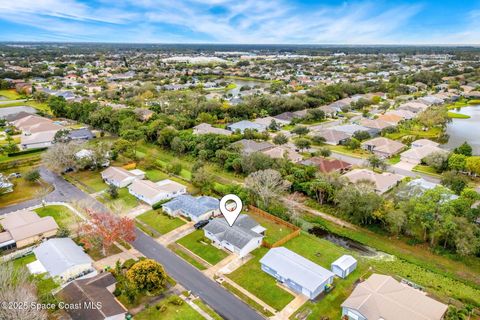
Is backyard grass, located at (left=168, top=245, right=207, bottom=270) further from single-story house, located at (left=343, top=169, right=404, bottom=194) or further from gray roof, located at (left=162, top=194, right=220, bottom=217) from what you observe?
single-story house, located at (left=343, top=169, right=404, bottom=194)

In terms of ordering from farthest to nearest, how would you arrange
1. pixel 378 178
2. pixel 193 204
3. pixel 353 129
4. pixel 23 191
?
pixel 353 129 → pixel 23 191 → pixel 378 178 → pixel 193 204

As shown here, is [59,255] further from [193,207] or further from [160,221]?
[193,207]

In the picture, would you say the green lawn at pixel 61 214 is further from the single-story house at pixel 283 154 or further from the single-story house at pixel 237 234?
the single-story house at pixel 283 154

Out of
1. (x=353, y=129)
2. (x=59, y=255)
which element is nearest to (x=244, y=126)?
(x=353, y=129)

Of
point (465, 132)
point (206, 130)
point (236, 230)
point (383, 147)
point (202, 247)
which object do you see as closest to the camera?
point (236, 230)

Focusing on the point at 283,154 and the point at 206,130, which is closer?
the point at 283,154

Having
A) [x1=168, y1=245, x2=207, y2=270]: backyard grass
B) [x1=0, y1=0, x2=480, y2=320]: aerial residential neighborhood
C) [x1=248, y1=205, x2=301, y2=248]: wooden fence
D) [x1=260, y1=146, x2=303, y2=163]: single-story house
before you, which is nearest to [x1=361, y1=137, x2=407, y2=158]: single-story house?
[x1=0, y1=0, x2=480, y2=320]: aerial residential neighborhood

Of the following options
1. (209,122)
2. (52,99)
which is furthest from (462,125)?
(52,99)
